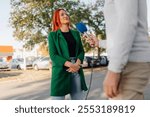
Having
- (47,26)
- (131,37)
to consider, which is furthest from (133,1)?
(47,26)

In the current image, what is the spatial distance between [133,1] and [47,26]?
25709 millimetres

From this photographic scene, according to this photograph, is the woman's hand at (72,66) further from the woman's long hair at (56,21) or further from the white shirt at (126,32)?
the white shirt at (126,32)

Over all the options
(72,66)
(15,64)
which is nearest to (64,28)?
(72,66)

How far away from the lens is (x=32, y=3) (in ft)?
90.8

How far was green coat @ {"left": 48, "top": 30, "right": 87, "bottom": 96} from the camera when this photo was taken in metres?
4.64

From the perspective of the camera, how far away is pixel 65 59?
4.64 m

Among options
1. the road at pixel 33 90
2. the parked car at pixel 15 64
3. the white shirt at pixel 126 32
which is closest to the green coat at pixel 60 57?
the white shirt at pixel 126 32

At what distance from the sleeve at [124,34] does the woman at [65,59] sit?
2373 mm

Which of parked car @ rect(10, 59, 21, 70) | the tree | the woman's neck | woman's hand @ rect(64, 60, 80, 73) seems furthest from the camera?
parked car @ rect(10, 59, 21, 70)

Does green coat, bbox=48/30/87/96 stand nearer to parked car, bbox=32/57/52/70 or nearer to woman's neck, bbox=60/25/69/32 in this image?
woman's neck, bbox=60/25/69/32

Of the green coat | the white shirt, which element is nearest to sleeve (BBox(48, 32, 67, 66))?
the green coat

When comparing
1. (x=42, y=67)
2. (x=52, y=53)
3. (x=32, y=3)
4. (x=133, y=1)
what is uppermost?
(x=32, y=3)

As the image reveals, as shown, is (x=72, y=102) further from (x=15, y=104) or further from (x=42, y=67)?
(x=42, y=67)

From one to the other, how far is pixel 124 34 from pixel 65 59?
2.46 m
